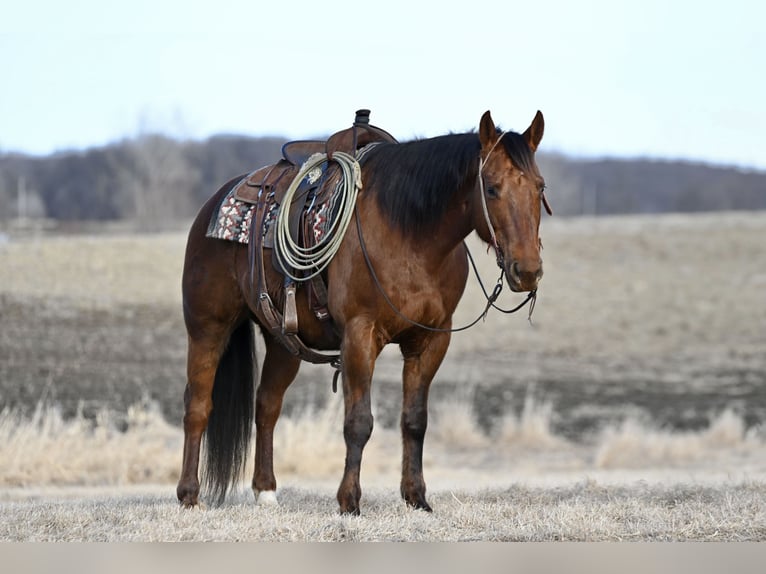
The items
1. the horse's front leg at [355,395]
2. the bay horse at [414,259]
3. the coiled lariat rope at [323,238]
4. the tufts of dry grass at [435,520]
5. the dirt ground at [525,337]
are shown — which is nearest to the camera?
the tufts of dry grass at [435,520]

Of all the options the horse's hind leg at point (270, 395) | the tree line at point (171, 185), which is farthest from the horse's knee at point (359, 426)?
the tree line at point (171, 185)

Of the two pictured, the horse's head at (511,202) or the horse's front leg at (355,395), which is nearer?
the horse's head at (511,202)

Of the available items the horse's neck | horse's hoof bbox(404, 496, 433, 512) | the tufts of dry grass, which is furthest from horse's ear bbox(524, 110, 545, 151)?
horse's hoof bbox(404, 496, 433, 512)

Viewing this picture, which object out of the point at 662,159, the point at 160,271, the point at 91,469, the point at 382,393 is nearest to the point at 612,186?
the point at 662,159

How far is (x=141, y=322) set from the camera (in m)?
22.4

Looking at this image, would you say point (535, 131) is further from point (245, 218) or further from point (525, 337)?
point (525, 337)

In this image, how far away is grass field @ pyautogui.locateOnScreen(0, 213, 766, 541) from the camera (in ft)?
21.8

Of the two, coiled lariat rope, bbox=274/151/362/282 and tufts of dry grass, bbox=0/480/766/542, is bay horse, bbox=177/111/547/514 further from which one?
tufts of dry grass, bbox=0/480/766/542

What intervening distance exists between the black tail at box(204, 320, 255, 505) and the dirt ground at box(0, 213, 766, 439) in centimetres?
474

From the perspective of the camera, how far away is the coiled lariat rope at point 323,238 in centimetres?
711

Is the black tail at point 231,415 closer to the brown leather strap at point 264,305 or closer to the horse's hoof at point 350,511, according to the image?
the brown leather strap at point 264,305

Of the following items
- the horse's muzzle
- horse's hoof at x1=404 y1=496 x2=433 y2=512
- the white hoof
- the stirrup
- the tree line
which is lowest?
the white hoof

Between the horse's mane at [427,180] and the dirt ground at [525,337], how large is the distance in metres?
5.57

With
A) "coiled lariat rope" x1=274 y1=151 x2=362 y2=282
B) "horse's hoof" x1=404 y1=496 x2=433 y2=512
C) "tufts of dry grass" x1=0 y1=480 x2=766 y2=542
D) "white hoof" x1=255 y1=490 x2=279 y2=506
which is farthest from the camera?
"white hoof" x1=255 y1=490 x2=279 y2=506
